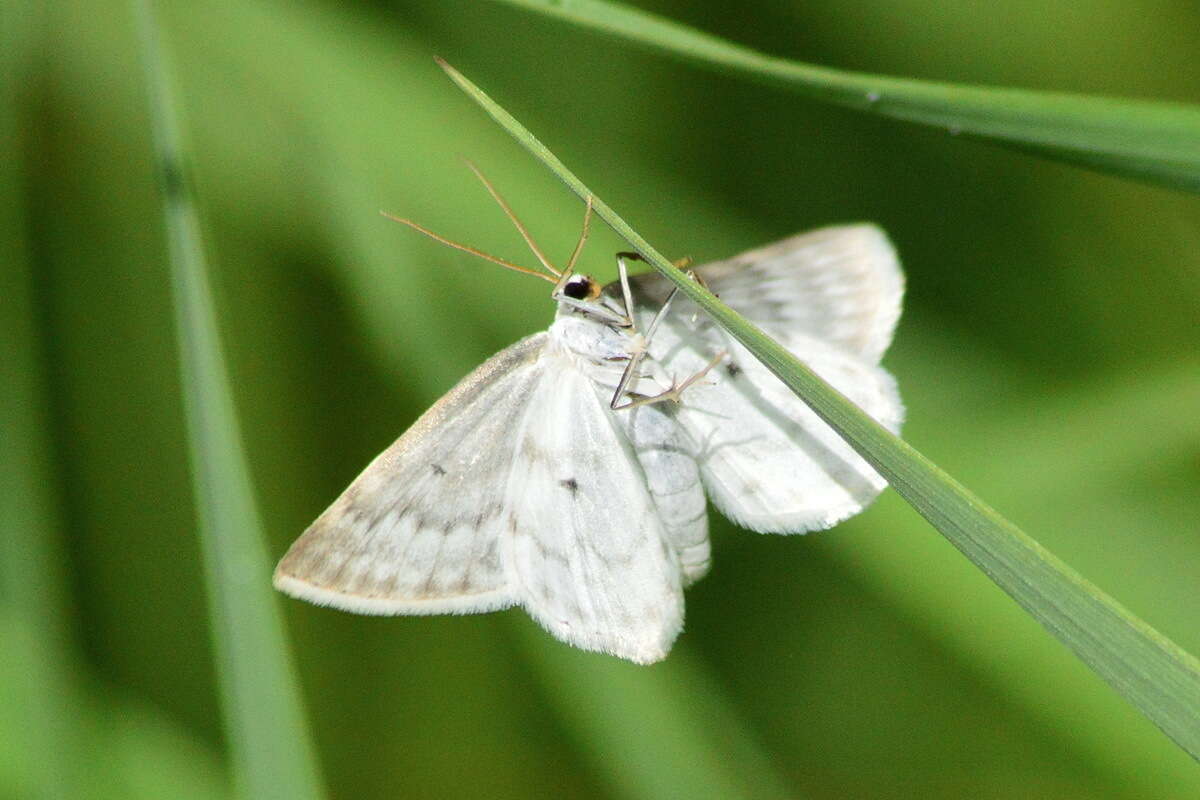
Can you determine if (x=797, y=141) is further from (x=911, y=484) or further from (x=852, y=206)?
(x=911, y=484)

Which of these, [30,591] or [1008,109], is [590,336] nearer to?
[1008,109]

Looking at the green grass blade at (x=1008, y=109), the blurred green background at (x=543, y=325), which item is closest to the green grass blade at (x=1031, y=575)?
the green grass blade at (x=1008, y=109)

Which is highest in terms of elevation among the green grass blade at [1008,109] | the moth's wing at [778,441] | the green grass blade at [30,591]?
the green grass blade at [1008,109]

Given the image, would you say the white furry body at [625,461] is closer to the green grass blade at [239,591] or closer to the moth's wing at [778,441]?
the moth's wing at [778,441]

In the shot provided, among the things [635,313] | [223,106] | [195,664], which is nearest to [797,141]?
[635,313]

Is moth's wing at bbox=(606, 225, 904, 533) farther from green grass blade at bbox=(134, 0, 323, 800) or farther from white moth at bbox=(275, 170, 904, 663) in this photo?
green grass blade at bbox=(134, 0, 323, 800)

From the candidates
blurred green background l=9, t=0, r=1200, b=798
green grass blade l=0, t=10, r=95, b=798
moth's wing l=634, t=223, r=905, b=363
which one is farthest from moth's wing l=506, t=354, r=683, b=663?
green grass blade l=0, t=10, r=95, b=798

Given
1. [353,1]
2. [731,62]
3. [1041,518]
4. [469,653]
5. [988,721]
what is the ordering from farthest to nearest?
[353,1] → [469,653] → [988,721] → [1041,518] → [731,62]
